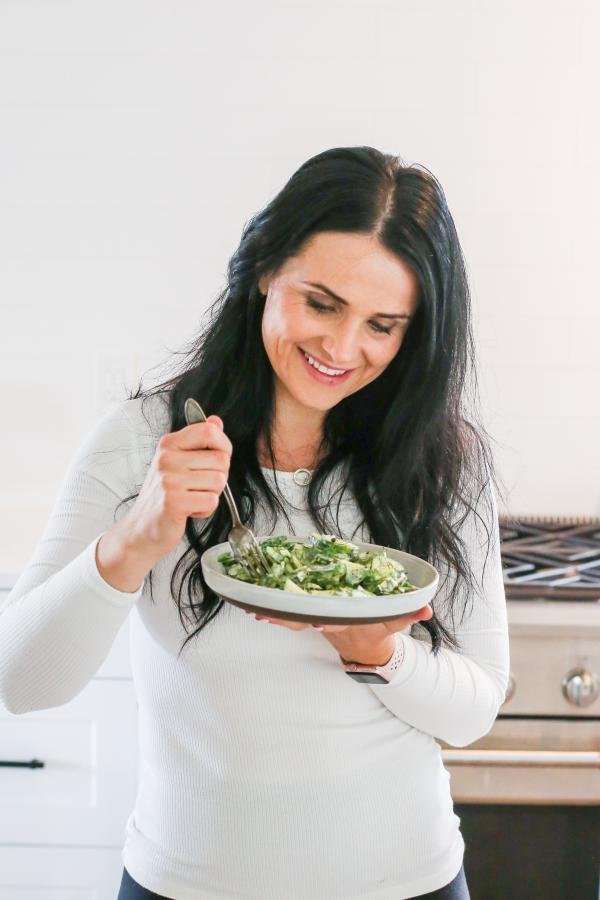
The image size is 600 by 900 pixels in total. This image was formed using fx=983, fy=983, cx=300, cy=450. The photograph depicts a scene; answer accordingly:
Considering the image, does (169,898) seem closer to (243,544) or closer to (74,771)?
(243,544)

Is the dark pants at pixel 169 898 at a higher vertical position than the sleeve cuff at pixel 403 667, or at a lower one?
Answer: lower

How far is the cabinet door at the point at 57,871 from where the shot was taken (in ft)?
5.79

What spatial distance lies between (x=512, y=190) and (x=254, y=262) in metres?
1.21

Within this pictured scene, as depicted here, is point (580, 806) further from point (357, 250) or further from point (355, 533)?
point (357, 250)

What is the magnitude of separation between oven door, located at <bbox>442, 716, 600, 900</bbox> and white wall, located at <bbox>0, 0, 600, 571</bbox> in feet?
2.27

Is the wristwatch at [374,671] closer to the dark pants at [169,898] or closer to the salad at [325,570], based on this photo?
the salad at [325,570]

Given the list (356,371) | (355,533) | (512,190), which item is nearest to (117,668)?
(355,533)

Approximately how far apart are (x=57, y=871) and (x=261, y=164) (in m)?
1.49

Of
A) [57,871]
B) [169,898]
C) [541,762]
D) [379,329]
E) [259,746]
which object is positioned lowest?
[57,871]

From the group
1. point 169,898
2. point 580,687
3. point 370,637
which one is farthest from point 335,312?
point 580,687

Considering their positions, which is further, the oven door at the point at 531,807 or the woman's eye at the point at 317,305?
the oven door at the point at 531,807

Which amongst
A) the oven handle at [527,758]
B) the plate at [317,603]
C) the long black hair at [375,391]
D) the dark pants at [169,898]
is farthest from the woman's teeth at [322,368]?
the oven handle at [527,758]

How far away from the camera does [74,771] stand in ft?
A: 5.74

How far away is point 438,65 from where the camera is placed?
2.14 m
